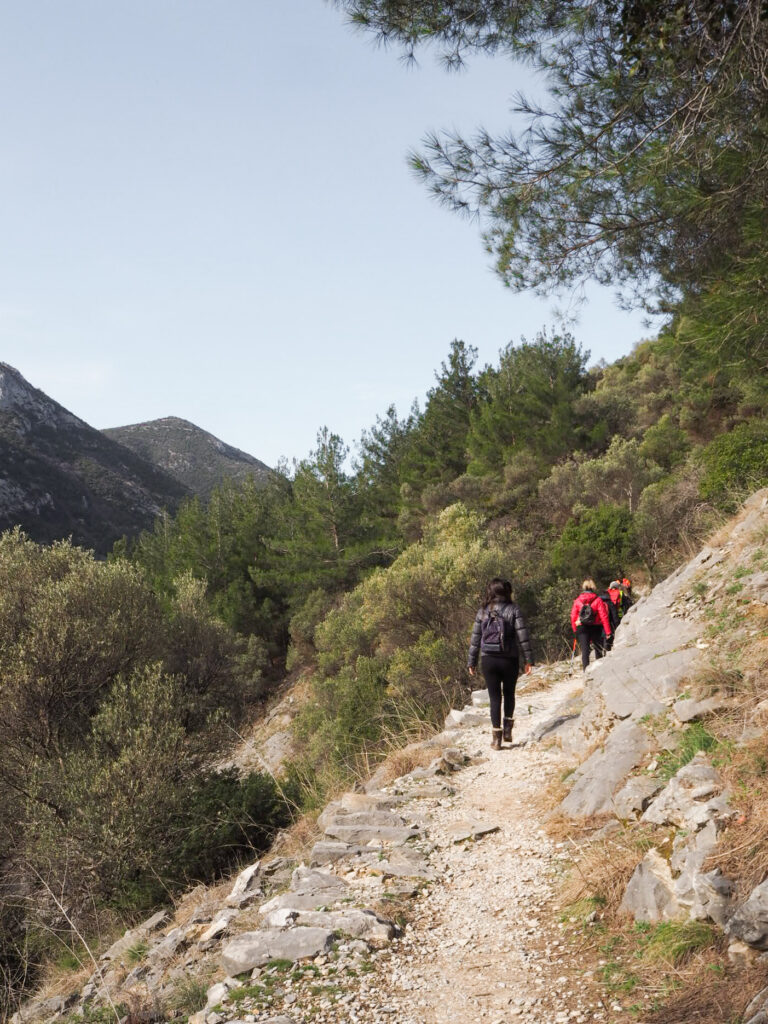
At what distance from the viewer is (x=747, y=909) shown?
275 cm

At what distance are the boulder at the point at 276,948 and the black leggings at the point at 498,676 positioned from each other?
352cm

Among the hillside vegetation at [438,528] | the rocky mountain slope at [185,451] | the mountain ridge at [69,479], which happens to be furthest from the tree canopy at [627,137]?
the rocky mountain slope at [185,451]

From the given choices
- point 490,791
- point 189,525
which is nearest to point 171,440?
point 189,525

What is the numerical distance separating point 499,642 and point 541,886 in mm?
2995

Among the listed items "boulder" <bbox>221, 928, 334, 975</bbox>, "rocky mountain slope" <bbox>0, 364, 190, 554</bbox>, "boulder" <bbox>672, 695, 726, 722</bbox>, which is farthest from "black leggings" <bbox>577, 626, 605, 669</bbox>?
"rocky mountain slope" <bbox>0, 364, 190, 554</bbox>

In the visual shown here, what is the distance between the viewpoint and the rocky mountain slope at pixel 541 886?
10.1 ft

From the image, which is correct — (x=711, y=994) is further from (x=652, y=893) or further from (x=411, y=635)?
(x=411, y=635)

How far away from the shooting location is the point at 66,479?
75625 millimetres

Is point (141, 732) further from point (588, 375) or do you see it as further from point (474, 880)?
point (588, 375)

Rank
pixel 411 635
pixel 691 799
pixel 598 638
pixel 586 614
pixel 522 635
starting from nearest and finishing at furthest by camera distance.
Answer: pixel 691 799 < pixel 522 635 < pixel 586 614 < pixel 598 638 < pixel 411 635

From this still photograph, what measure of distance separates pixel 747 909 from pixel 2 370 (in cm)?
10553

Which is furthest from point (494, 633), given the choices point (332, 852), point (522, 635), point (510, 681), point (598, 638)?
point (598, 638)

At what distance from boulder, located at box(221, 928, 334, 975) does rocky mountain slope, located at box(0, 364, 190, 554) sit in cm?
6400

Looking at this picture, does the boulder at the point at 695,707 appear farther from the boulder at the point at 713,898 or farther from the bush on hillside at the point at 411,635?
the bush on hillside at the point at 411,635
